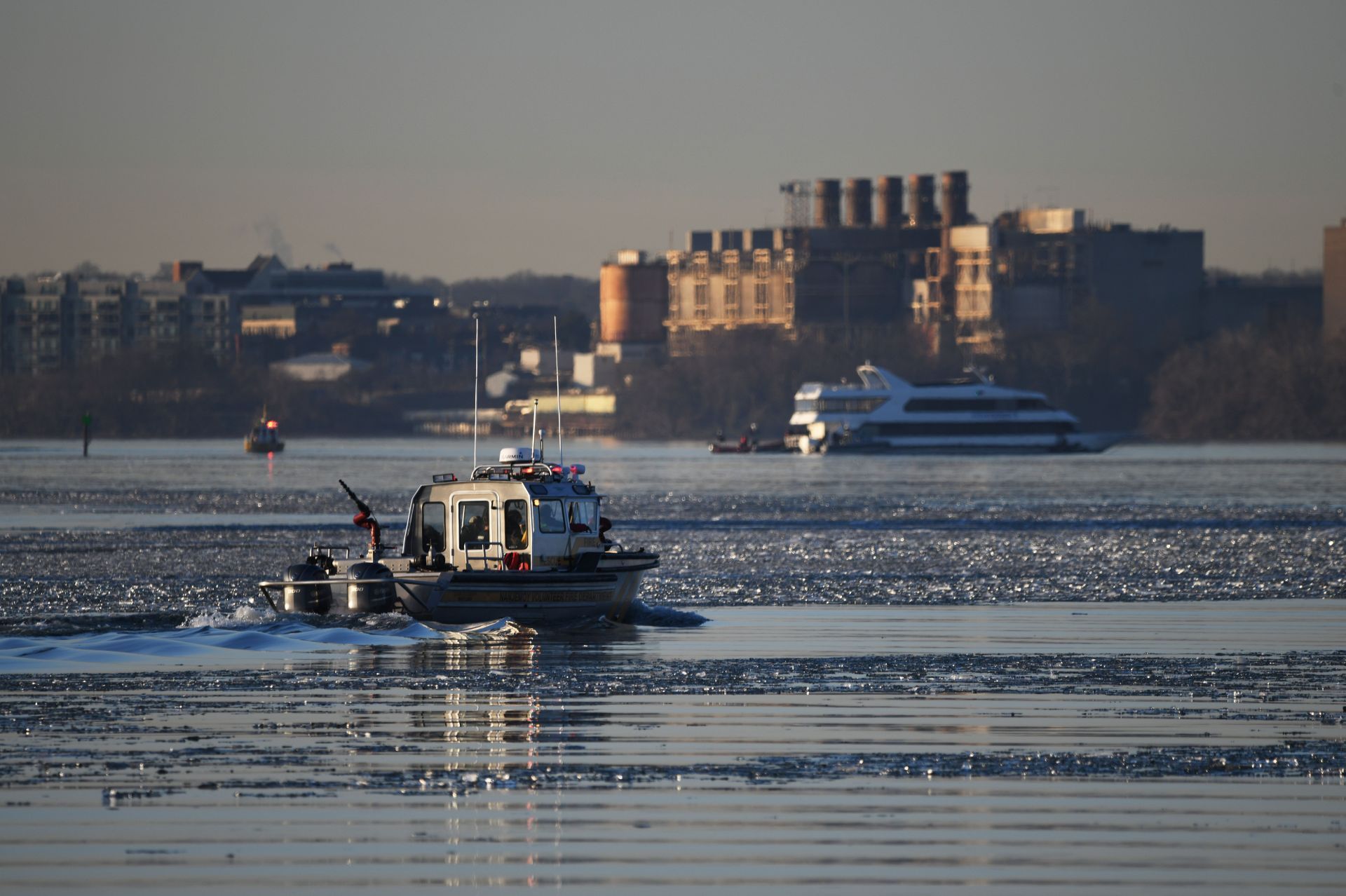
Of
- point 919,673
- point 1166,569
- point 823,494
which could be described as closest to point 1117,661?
point 919,673

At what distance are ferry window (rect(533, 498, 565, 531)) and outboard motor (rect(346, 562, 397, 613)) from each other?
2700 millimetres

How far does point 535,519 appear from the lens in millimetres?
37156

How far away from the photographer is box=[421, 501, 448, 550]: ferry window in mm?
37531

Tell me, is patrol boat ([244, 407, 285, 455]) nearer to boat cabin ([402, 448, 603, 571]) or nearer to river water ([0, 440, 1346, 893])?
river water ([0, 440, 1346, 893])

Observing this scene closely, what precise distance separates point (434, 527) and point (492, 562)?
4.01 ft

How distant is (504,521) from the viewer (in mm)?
37156

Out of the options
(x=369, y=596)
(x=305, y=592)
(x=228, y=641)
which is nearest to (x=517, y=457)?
(x=369, y=596)

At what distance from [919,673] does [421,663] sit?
667 cm

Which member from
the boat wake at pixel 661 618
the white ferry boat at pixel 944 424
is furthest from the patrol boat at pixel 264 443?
the boat wake at pixel 661 618

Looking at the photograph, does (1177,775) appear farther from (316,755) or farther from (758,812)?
(316,755)

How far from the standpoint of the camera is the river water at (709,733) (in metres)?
17.3

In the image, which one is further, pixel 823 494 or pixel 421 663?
pixel 823 494

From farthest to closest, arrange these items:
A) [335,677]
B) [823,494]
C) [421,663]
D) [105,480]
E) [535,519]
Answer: [105,480], [823,494], [535,519], [421,663], [335,677]

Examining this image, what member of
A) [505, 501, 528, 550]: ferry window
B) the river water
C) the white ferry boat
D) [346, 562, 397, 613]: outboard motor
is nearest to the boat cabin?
[505, 501, 528, 550]: ferry window
